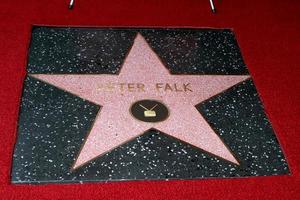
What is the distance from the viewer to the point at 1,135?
1935mm

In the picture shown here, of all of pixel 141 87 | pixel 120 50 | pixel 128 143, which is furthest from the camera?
pixel 120 50

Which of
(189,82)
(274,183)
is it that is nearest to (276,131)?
(274,183)

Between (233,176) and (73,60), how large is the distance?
40.5 inches

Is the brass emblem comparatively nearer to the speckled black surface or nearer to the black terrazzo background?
the speckled black surface

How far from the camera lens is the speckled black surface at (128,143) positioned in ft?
6.09

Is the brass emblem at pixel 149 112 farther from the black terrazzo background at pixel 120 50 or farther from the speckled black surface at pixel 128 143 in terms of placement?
the black terrazzo background at pixel 120 50

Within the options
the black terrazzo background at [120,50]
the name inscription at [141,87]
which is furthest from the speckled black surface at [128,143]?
the name inscription at [141,87]

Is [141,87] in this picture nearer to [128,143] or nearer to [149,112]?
[149,112]

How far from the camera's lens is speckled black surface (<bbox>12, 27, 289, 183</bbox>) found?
1.86 metres

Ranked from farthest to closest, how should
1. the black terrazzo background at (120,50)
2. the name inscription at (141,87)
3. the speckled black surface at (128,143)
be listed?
1. the black terrazzo background at (120,50)
2. the name inscription at (141,87)
3. the speckled black surface at (128,143)

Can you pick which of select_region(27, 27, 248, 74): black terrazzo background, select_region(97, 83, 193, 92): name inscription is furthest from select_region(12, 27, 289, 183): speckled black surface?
select_region(97, 83, 193, 92): name inscription

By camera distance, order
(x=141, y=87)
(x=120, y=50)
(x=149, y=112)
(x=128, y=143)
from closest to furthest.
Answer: (x=128, y=143) < (x=149, y=112) < (x=141, y=87) < (x=120, y=50)

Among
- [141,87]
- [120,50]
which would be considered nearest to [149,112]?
[141,87]

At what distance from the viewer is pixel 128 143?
1.97 m
